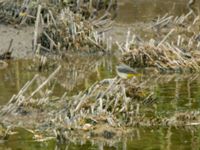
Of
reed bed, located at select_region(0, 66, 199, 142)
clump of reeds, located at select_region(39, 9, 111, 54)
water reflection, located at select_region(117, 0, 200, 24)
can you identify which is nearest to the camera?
reed bed, located at select_region(0, 66, 199, 142)

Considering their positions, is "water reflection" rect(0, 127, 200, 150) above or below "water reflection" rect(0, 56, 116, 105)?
below

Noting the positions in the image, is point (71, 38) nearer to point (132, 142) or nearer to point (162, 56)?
point (162, 56)

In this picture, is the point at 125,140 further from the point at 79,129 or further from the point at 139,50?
the point at 139,50

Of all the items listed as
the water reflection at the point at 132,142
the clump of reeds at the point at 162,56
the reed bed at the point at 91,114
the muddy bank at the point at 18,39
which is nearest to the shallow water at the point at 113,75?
the water reflection at the point at 132,142

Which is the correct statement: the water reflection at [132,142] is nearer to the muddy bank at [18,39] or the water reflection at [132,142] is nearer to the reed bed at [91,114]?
the reed bed at [91,114]

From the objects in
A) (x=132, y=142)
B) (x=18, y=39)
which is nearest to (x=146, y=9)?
(x=18, y=39)

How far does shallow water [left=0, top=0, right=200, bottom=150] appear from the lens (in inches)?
446

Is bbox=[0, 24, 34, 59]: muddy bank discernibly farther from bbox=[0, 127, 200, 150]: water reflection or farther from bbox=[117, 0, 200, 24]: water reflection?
bbox=[0, 127, 200, 150]: water reflection

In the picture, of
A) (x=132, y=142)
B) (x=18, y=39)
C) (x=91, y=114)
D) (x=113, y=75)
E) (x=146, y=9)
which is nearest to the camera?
(x=132, y=142)

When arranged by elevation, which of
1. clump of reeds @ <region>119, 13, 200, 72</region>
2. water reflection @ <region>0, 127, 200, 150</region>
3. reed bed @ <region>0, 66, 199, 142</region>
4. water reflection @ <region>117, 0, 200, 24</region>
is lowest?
water reflection @ <region>0, 127, 200, 150</region>

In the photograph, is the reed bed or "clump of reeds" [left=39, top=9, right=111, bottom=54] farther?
"clump of reeds" [left=39, top=9, right=111, bottom=54]

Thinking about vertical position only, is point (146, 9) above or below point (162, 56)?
above

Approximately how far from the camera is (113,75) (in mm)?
17141

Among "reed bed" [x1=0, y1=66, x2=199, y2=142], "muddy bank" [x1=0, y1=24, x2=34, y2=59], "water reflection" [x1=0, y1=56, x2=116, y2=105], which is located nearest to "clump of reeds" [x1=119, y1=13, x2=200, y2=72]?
"water reflection" [x1=0, y1=56, x2=116, y2=105]
